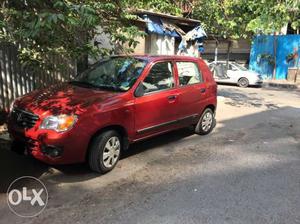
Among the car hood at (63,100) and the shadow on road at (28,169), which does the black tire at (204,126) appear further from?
the car hood at (63,100)

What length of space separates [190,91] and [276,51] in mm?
15903

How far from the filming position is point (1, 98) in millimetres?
7043

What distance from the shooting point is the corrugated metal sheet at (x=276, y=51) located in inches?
774

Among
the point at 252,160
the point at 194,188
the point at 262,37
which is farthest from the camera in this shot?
the point at 262,37

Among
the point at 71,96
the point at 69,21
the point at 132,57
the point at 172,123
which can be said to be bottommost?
the point at 172,123

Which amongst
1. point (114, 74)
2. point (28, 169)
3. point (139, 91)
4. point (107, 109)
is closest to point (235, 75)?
point (114, 74)

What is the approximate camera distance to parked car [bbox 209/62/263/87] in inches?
680

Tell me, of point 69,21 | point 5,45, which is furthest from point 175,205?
point 5,45

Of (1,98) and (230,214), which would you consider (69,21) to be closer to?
(230,214)

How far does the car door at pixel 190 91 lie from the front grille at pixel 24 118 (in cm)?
260

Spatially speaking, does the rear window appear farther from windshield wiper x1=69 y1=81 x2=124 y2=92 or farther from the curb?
the curb

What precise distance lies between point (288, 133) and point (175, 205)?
4.65m

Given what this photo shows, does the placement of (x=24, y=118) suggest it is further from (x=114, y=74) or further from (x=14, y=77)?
(x=14, y=77)

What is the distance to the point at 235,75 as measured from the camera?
17641 millimetres
